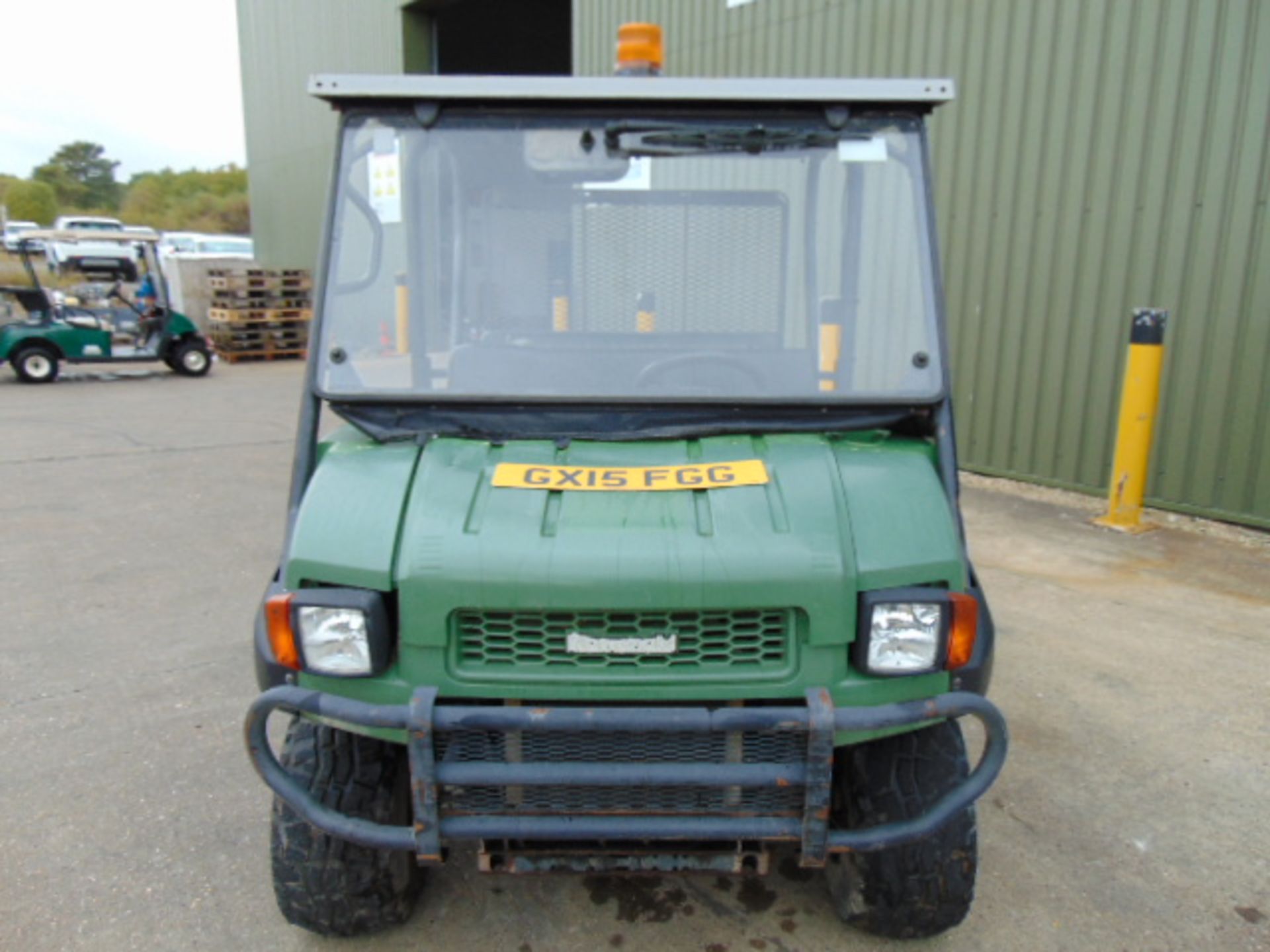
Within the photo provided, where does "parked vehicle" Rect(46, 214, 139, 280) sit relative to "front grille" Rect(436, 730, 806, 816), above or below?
above

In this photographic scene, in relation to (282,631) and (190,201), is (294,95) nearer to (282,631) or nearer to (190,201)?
(282,631)

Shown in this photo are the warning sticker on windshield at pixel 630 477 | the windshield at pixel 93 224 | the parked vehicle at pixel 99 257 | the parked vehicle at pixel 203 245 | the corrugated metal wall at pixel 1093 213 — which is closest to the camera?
the warning sticker on windshield at pixel 630 477

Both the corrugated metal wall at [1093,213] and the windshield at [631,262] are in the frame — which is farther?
the corrugated metal wall at [1093,213]

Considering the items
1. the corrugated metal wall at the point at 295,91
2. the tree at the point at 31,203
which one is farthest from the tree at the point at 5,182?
the corrugated metal wall at the point at 295,91

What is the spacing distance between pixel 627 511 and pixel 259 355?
1598 cm

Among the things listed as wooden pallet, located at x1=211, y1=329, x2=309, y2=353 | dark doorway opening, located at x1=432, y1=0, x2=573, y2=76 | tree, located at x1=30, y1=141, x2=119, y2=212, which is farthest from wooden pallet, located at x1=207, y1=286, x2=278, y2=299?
tree, located at x1=30, y1=141, x2=119, y2=212

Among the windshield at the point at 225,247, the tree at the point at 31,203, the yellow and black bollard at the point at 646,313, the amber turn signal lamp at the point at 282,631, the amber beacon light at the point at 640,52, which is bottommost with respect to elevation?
the amber turn signal lamp at the point at 282,631

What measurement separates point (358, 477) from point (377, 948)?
1.24 meters

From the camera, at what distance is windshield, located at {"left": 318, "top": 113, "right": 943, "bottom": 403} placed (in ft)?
8.50

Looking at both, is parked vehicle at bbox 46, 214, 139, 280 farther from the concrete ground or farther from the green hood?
the green hood

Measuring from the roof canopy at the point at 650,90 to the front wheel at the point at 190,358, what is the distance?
43.5 feet

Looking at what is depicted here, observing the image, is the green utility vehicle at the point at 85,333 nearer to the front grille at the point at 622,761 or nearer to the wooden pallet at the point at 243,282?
the wooden pallet at the point at 243,282

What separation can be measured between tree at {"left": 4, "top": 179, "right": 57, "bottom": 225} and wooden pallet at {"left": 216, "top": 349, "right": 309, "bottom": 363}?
41560 millimetres

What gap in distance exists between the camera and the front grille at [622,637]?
6.77ft
